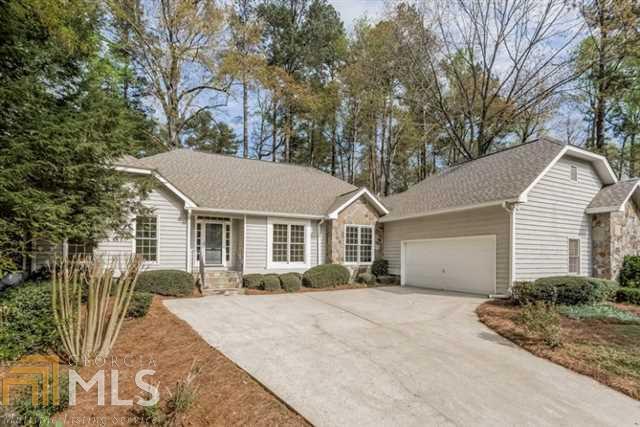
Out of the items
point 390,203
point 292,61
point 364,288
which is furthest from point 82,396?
point 292,61

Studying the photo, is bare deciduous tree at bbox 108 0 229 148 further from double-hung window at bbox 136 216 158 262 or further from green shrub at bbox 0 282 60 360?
green shrub at bbox 0 282 60 360

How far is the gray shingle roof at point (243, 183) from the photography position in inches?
537

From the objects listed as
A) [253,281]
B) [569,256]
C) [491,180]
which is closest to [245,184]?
[253,281]

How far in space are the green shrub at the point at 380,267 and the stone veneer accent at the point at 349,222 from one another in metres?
0.42

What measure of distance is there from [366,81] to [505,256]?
16.6m

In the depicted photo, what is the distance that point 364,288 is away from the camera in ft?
45.8

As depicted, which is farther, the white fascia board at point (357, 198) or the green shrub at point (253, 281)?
the white fascia board at point (357, 198)

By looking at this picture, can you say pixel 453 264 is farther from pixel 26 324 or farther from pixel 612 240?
pixel 26 324

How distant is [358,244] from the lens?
51.5 ft

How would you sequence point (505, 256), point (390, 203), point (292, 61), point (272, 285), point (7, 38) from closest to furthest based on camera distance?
point (7, 38) < point (505, 256) < point (272, 285) < point (390, 203) < point (292, 61)

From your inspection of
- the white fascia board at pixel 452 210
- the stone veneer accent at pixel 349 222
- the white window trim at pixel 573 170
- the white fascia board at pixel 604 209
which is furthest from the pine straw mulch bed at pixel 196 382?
the white fascia board at pixel 604 209

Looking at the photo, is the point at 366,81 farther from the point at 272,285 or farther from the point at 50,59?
the point at 50,59

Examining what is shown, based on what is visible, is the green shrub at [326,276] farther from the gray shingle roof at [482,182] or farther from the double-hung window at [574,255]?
the double-hung window at [574,255]

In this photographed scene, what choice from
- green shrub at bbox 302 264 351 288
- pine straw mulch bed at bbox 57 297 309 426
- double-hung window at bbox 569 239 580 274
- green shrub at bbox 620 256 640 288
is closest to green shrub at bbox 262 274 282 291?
green shrub at bbox 302 264 351 288
